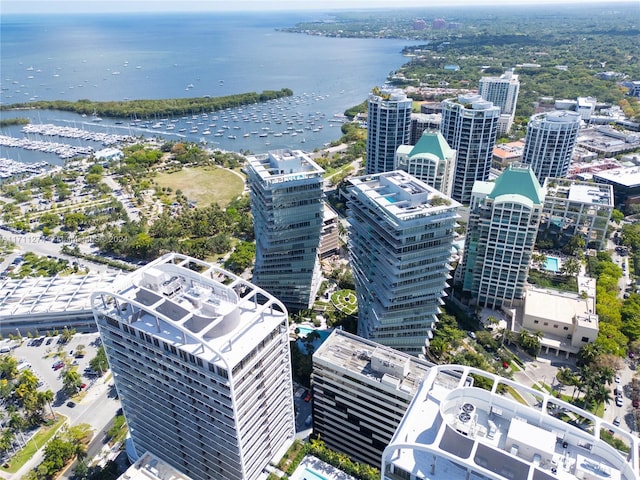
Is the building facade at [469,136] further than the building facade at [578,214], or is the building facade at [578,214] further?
the building facade at [469,136]

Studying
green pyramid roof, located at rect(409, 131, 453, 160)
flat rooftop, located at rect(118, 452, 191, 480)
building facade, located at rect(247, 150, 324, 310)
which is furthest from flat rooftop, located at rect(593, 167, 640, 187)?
flat rooftop, located at rect(118, 452, 191, 480)

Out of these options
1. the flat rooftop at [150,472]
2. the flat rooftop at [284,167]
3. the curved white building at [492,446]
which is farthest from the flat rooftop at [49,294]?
the curved white building at [492,446]

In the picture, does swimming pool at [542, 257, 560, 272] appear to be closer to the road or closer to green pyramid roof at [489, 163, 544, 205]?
green pyramid roof at [489, 163, 544, 205]

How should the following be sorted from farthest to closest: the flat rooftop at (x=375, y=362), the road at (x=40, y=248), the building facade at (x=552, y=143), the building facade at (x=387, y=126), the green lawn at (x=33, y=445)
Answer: the building facade at (x=387, y=126) < the building facade at (x=552, y=143) < the road at (x=40, y=248) < the green lawn at (x=33, y=445) < the flat rooftop at (x=375, y=362)

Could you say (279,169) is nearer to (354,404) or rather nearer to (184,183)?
(354,404)

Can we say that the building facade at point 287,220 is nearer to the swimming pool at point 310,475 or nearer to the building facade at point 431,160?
the building facade at point 431,160

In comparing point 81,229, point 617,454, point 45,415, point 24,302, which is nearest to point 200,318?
point 617,454

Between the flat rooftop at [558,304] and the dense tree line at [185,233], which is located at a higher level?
the flat rooftop at [558,304]
